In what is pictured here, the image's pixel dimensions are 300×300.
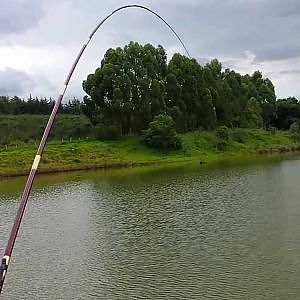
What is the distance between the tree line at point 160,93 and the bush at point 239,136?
237cm

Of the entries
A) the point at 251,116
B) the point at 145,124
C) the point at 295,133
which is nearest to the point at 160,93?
the point at 145,124

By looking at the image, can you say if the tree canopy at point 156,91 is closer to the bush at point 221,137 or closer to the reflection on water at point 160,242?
the bush at point 221,137

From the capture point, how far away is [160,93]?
170 ft

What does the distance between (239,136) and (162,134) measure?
12958 millimetres

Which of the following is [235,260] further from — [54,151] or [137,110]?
[137,110]

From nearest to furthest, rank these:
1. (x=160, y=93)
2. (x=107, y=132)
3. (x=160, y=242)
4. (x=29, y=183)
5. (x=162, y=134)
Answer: (x=29, y=183), (x=160, y=242), (x=162, y=134), (x=107, y=132), (x=160, y=93)

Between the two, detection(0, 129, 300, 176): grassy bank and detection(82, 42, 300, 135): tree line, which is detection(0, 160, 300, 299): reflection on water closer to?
detection(0, 129, 300, 176): grassy bank

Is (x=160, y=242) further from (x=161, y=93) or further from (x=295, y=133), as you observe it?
(x=295, y=133)

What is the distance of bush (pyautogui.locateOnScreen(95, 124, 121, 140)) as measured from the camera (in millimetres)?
49984

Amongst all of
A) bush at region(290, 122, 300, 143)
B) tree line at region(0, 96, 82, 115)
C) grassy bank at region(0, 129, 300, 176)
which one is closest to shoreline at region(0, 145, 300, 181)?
grassy bank at region(0, 129, 300, 176)

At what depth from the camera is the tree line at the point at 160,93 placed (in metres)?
49.5

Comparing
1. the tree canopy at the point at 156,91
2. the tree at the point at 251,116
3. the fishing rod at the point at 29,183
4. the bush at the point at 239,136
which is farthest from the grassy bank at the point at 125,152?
the fishing rod at the point at 29,183

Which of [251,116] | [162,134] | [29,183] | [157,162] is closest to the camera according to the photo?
→ [29,183]

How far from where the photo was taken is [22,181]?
35594 millimetres
